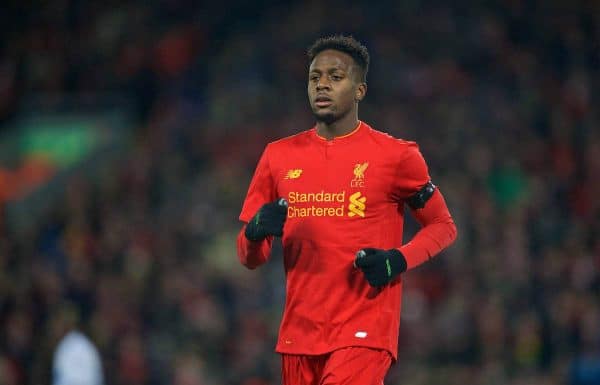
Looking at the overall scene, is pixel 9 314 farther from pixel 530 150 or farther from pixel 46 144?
pixel 530 150

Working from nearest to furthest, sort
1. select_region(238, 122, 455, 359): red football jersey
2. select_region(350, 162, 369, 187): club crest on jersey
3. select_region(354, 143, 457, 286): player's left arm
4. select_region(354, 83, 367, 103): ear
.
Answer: select_region(354, 143, 457, 286): player's left arm
select_region(238, 122, 455, 359): red football jersey
select_region(350, 162, 369, 187): club crest on jersey
select_region(354, 83, 367, 103): ear

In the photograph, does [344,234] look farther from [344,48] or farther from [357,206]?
[344,48]

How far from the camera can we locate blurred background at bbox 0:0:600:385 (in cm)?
1005

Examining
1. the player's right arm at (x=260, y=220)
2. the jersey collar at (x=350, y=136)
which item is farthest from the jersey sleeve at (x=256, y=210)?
the jersey collar at (x=350, y=136)

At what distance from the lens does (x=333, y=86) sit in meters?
5.23

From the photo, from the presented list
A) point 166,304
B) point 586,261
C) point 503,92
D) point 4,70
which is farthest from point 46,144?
point 586,261

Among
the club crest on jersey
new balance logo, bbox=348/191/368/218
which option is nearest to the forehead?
the club crest on jersey

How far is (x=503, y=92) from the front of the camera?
13008 millimetres

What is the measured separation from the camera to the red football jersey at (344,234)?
5.09 m

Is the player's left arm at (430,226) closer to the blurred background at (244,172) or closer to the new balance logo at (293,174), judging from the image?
the new balance logo at (293,174)

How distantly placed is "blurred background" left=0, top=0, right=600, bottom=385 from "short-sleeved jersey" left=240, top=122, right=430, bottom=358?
14.1 ft

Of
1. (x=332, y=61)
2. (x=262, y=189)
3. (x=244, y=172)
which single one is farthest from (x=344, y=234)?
(x=244, y=172)

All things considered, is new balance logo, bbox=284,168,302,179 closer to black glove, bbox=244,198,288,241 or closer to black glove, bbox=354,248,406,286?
black glove, bbox=244,198,288,241

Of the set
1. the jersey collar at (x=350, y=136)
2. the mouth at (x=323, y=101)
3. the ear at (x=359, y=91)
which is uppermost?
the ear at (x=359, y=91)
